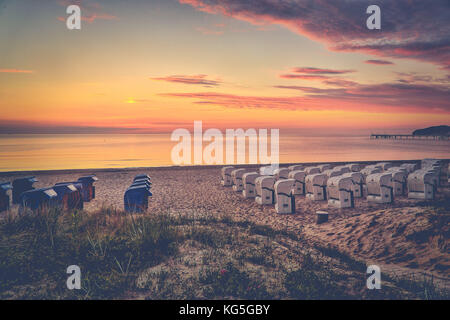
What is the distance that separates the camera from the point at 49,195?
34.4ft

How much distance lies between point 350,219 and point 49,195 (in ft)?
32.6

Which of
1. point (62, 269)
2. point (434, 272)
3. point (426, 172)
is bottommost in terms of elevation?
point (434, 272)

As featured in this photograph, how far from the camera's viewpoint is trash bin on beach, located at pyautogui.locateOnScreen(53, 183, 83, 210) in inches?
479

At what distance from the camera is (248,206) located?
1441 centimetres

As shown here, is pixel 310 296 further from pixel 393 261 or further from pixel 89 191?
pixel 89 191

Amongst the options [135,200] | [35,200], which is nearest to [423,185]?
[135,200]

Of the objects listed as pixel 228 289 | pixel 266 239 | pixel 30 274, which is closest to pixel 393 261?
pixel 266 239

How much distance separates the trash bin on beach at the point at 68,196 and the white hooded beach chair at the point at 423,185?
14.1 metres

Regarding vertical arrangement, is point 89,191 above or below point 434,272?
above

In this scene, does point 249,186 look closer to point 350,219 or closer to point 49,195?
point 350,219

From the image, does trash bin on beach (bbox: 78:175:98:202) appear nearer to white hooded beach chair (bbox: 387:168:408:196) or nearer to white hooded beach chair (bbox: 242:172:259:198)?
white hooded beach chair (bbox: 242:172:259:198)

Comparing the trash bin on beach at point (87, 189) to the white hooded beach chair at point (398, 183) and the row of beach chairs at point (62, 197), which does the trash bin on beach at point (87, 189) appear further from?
the white hooded beach chair at point (398, 183)

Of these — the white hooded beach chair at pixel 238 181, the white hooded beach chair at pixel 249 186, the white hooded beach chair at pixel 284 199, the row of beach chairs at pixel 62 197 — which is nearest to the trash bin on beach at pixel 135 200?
the row of beach chairs at pixel 62 197

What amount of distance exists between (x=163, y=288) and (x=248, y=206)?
849 centimetres
